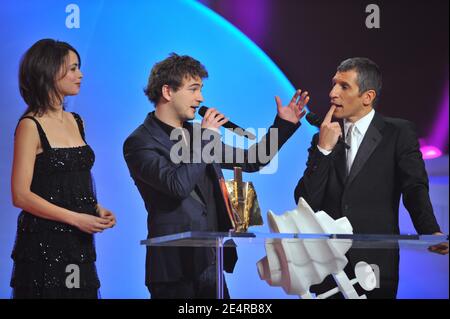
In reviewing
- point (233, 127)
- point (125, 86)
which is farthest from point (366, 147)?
point (125, 86)

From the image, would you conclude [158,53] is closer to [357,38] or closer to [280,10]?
[280,10]

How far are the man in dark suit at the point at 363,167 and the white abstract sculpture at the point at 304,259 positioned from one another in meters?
1.01

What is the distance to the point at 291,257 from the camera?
297cm

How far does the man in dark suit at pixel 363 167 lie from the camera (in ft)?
13.6

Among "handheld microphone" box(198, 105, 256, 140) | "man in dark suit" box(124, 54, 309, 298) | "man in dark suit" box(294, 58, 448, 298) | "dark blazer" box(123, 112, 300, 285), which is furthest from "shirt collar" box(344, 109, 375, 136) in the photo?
"dark blazer" box(123, 112, 300, 285)

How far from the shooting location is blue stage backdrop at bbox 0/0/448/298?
14.2 feet

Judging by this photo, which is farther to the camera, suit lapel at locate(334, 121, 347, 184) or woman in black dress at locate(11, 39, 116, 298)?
suit lapel at locate(334, 121, 347, 184)

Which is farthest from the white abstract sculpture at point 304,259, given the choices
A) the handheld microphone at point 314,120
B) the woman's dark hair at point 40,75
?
the woman's dark hair at point 40,75

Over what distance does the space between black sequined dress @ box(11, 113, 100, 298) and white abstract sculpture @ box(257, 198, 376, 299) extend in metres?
0.98

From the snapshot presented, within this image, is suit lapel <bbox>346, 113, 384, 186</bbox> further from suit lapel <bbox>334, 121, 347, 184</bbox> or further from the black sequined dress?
the black sequined dress

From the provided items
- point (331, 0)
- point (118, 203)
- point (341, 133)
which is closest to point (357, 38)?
point (331, 0)

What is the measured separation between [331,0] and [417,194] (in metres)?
1.53
